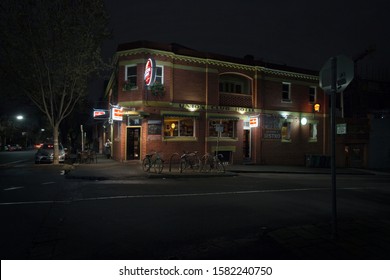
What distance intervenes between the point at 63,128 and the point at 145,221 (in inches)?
1525

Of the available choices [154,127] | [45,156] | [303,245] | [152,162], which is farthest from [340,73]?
[45,156]

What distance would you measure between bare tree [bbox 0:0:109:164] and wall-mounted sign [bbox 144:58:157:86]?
3519 millimetres

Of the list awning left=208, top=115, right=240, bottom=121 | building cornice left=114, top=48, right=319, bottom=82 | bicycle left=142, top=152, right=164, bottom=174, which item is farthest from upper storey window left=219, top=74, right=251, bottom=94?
bicycle left=142, top=152, right=164, bottom=174

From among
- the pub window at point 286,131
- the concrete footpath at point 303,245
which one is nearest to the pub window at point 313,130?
the pub window at point 286,131

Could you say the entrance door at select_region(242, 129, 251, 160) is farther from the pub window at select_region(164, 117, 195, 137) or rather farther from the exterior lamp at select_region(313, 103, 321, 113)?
the exterior lamp at select_region(313, 103, 321, 113)

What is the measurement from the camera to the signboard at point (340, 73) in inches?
183

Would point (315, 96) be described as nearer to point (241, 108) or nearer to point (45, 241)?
point (241, 108)

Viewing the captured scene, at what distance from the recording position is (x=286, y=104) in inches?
1019

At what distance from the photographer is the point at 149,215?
7086 mm

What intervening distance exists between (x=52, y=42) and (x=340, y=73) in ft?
60.4

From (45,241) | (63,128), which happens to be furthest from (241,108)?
(63,128)

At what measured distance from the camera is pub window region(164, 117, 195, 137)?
21.2m

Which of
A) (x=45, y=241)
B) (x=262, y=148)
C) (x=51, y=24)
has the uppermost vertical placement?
(x=51, y=24)

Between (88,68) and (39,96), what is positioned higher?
(88,68)
